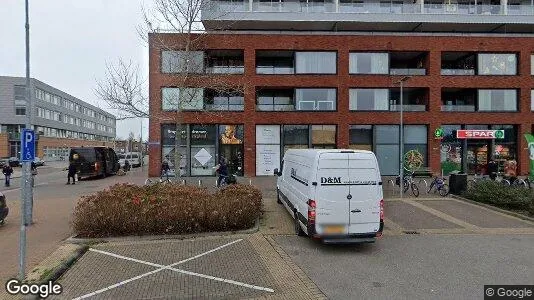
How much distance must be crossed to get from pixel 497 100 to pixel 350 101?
11.4 metres

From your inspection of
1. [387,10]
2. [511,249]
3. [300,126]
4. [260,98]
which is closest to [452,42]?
[387,10]

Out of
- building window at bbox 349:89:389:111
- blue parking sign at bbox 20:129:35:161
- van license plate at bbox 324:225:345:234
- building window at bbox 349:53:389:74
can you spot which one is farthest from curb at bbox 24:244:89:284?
building window at bbox 349:53:389:74

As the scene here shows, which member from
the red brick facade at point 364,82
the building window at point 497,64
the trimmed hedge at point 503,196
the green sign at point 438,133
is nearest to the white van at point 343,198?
the trimmed hedge at point 503,196

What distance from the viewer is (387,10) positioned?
28.6 metres

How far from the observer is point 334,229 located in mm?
6891

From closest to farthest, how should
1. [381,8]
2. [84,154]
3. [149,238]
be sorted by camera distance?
1. [149,238]
2. [84,154]
3. [381,8]

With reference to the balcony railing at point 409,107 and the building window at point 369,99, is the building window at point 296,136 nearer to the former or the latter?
the building window at point 369,99

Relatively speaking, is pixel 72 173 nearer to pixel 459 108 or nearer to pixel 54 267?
pixel 54 267

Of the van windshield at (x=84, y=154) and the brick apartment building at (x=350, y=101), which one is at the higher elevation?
the brick apartment building at (x=350, y=101)

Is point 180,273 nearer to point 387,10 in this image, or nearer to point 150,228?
point 150,228

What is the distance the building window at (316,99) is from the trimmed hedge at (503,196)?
41.8 ft

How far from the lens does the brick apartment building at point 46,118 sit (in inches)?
2015

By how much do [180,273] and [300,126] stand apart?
64.2ft

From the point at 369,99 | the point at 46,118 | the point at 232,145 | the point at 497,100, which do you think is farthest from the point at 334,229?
the point at 46,118
